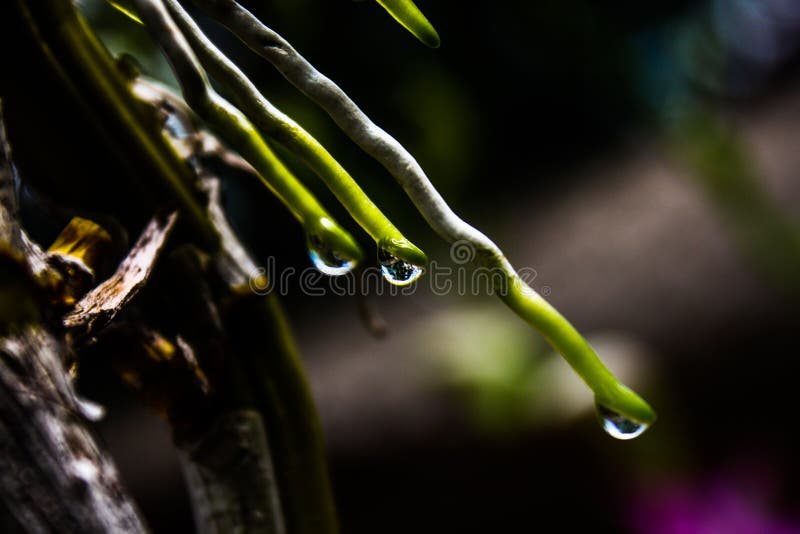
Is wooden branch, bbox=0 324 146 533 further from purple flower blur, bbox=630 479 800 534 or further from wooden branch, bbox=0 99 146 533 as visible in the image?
purple flower blur, bbox=630 479 800 534

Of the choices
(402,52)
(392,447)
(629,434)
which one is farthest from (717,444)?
(629,434)

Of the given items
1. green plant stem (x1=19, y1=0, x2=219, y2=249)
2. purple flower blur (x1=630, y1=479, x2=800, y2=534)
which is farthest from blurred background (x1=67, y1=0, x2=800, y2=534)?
green plant stem (x1=19, y1=0, x2=219, y2=249)

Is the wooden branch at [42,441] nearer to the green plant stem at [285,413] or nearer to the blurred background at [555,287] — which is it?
the green plant stem at [285,413]

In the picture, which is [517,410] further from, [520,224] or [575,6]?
[520,224]

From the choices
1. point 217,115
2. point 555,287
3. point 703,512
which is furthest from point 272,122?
point 555,287

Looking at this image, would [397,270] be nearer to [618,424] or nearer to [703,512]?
[618,424]
